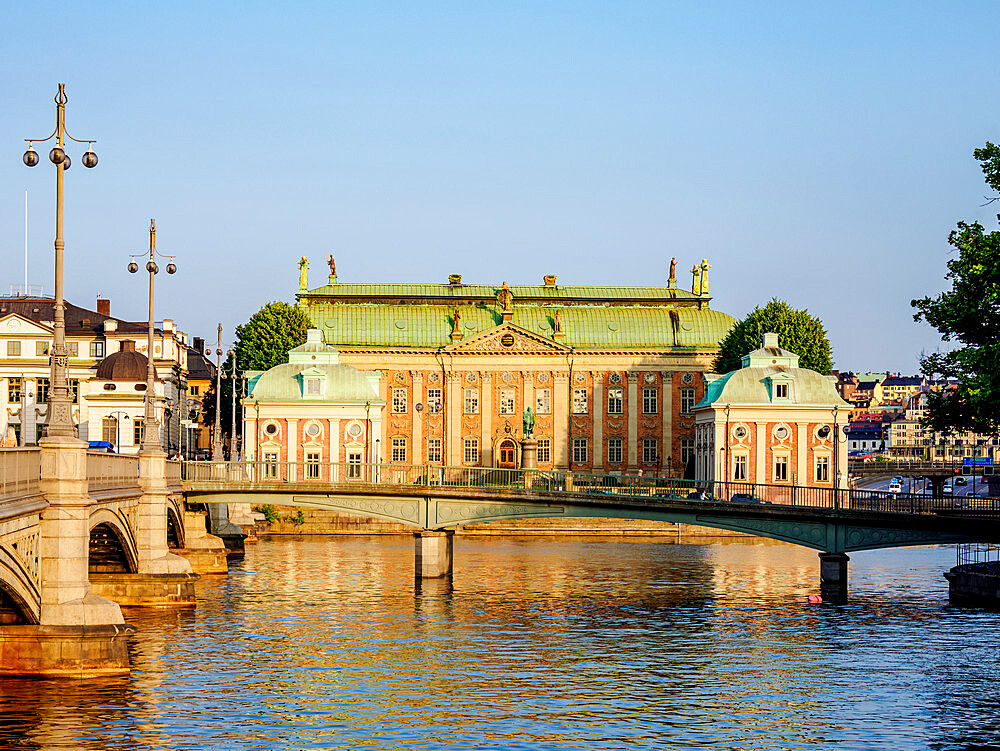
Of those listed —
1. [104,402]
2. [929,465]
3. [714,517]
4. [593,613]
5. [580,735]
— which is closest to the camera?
[580,735]

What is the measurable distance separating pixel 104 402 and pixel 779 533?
262 feet

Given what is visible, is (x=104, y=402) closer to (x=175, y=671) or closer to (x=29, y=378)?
(x=29, y=378)

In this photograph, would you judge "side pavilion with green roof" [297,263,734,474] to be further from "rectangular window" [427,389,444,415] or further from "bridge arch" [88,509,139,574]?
"bridge arch" [88,509,139,574]

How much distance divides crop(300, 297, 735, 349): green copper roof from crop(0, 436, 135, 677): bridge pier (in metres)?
105

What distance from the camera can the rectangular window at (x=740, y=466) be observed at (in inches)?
4823

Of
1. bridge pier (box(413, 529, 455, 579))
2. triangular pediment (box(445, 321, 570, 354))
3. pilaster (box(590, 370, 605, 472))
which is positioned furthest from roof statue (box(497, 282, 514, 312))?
bridge pier (box(413, 529, 455, 579))

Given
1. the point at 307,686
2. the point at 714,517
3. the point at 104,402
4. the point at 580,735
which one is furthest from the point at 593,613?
the point at 104,402

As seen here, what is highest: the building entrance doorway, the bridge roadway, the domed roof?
the domed roof

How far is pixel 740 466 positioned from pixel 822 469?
22.4 ft

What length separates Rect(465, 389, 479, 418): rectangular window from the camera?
14550 cm

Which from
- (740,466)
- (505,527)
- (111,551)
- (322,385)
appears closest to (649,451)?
(740,466)

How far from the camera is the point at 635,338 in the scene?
146875mm

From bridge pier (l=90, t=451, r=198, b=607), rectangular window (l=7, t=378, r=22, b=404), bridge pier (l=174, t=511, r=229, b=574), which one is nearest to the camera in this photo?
bridge pier (l=90, t=451, r=198, b=607)

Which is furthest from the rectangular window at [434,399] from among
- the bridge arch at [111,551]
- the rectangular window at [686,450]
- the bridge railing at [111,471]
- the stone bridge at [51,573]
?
the stone bridge at [51,573]
